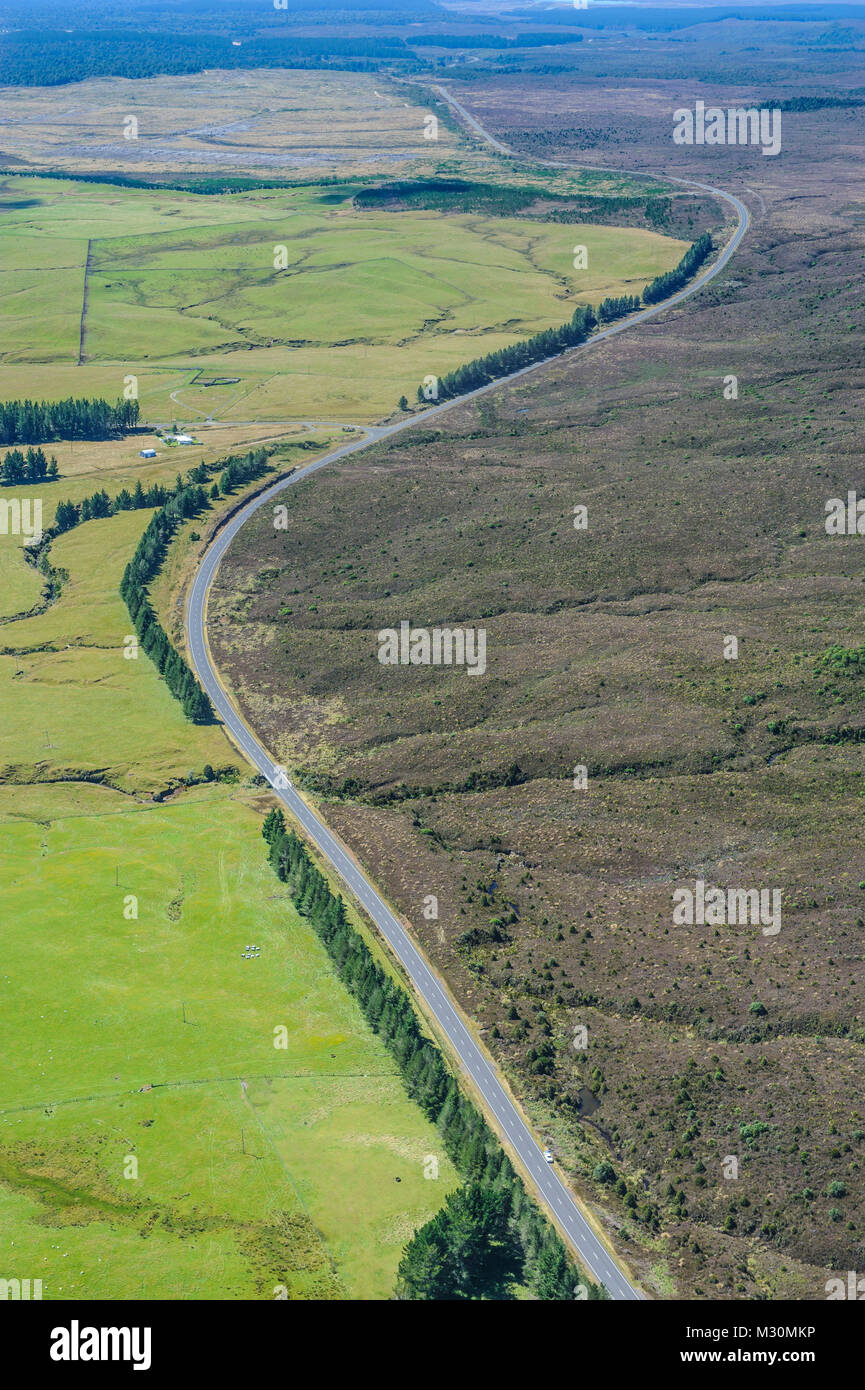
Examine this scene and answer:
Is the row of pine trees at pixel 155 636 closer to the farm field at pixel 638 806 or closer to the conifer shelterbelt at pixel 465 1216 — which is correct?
the farm field at pixel 638 806

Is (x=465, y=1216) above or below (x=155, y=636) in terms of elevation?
below

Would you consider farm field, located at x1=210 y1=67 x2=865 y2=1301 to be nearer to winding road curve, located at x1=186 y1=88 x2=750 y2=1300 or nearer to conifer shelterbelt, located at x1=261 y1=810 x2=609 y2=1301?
winding road curve, located at x1=186 y1=88 x2=750 y2=1300

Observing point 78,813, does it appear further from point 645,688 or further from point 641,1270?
point 641,1270

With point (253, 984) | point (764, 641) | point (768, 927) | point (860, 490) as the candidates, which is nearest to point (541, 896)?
point (768, 927)

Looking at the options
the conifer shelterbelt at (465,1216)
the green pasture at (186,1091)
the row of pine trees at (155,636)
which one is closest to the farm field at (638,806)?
the conifer shelterbelt at (465,1216)

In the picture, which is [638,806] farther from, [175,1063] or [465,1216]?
[465,1216]

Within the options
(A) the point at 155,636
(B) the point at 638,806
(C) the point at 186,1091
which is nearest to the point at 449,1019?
(C) the point at 186,1091
